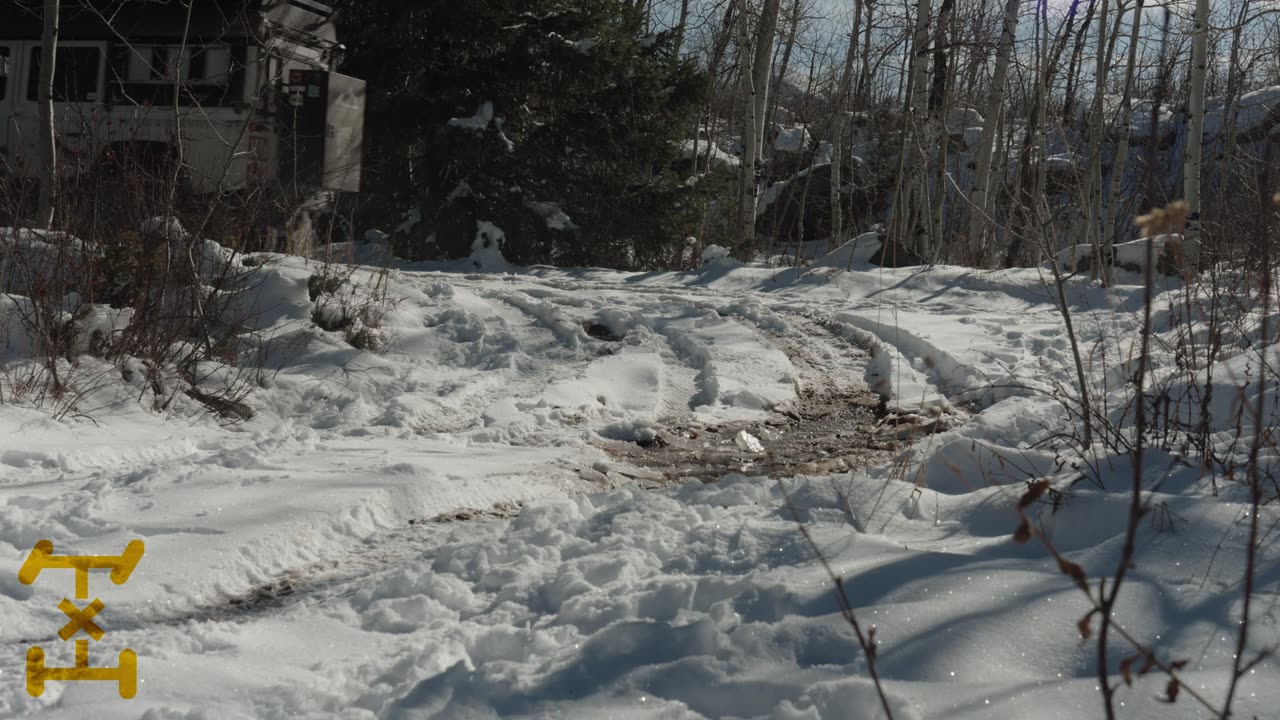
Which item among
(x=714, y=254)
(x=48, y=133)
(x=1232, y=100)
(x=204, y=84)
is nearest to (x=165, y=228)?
(x=48, y=133)

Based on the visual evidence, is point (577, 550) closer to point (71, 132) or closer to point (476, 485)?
point (476, 485)

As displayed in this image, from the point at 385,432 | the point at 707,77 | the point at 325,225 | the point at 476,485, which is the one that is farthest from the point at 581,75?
the point at 476,485

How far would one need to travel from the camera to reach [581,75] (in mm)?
13836

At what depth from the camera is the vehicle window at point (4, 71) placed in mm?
11906

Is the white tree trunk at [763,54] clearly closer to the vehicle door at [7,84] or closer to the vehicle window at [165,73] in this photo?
the vehicle window at [165,73]

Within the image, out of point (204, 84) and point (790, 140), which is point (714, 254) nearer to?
point (204, 84)

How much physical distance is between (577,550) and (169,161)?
15.4 feet

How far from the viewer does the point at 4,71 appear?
12.0m

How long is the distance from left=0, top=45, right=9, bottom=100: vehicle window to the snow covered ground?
802 centimetres

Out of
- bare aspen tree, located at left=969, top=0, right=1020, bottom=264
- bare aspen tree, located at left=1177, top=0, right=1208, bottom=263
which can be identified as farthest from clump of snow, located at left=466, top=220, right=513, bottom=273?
bare aspen tree, located at left=1177, top=0, right=1208, bottom=263

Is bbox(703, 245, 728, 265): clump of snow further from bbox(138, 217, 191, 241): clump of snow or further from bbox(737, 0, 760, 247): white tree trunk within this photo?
bbox(138, 217, 191, 241): clump of snow

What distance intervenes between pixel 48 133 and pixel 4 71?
5386 mm

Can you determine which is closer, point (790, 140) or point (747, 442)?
point (747, 442)

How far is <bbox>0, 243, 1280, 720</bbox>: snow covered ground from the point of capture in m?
2.40
